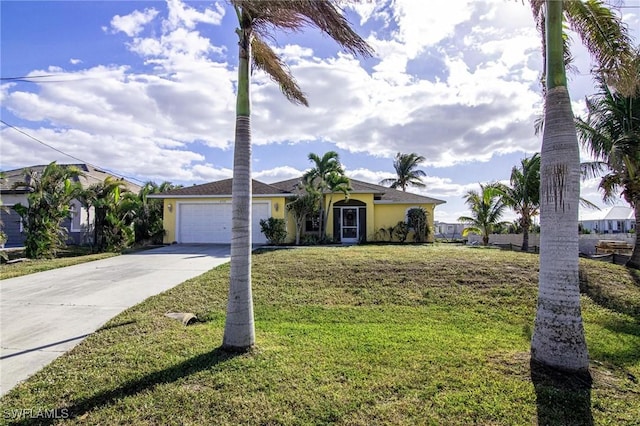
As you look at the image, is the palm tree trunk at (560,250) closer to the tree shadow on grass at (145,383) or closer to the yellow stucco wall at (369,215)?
the tree shadow on grass at (145,383)

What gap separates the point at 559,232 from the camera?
4.05 metres

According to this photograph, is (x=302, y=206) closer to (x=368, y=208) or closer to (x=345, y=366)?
(x=368, y=208)

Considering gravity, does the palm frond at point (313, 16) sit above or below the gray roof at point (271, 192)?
above

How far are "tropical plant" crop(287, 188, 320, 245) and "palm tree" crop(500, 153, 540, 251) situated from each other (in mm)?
9594

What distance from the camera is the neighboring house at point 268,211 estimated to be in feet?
58.2

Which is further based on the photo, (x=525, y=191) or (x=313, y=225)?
(x=313, y=225)

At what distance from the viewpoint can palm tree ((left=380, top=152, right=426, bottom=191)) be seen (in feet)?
113

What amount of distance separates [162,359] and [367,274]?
19.6 feet

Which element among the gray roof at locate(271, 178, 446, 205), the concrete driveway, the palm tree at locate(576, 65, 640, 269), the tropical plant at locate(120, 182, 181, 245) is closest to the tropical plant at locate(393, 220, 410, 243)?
the gray roof at locate(271, 178, 446, 205)

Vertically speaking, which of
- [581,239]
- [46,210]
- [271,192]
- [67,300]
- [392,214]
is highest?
[271,192]

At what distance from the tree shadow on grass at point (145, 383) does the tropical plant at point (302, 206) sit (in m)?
12.5

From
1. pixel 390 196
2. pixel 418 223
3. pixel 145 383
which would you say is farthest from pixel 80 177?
pixel 145 383

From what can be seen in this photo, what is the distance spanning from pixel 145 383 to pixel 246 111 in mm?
3612

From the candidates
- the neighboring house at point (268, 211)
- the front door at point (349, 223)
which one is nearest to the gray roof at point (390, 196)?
the neighboring house at point (268, 211)
